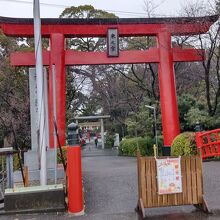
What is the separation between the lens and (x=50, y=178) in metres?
11.6

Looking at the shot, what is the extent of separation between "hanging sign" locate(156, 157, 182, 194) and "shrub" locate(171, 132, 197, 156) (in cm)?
808

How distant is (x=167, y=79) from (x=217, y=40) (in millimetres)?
3191

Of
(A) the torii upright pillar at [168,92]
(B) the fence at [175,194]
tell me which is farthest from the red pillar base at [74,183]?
(A) the torii upright pillar at [168,92]

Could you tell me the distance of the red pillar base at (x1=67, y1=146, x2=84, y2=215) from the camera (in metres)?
7.84

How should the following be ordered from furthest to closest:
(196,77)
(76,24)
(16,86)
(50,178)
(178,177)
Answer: (196,77)
(16,86)
(76,24)
(50,178)
(178,177)

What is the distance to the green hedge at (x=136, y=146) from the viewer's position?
26.0 meters

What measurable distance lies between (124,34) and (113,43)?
867mm

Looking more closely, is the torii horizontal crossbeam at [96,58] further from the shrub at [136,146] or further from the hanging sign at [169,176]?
the hanging sign at [169,176]

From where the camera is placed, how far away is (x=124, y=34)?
1883 centimetres

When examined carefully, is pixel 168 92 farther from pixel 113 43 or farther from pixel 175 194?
pixel 175 194

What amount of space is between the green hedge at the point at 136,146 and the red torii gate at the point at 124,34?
5.49 meters

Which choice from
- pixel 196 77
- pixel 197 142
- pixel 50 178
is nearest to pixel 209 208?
pixel 50 178

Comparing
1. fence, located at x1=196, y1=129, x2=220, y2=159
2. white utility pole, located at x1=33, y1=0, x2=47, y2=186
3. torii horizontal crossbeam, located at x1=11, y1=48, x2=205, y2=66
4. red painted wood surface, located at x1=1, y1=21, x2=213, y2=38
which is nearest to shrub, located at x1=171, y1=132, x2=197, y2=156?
fence, located at x1=196, y1=129, x2=220, y2=159

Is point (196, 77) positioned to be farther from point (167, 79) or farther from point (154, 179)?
point (154, 179)
